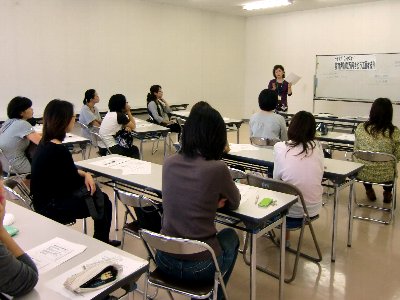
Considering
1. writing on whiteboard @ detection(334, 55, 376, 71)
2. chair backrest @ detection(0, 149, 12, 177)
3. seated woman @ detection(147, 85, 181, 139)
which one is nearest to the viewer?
chair backrest @ detection(0, 149, 12, 177)

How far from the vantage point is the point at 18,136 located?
362 cm

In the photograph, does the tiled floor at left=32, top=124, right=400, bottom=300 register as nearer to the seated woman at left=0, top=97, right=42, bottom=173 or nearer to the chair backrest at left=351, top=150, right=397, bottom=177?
the chair backrest at left=351, top=150, right=397, bottom=177

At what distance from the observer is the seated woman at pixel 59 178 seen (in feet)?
8.17

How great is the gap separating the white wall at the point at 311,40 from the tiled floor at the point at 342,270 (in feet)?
17.3

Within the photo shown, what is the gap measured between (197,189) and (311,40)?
811 centimetres

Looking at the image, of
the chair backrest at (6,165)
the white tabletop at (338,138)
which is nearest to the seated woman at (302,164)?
the white tabletop at (338,138)

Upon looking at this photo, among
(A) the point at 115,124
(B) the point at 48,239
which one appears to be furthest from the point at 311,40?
(B) the point at 48,239

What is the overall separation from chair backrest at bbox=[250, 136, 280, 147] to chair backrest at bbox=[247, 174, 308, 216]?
119cm

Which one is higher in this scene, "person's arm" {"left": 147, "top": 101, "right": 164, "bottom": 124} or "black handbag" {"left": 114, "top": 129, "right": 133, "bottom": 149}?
"person's arm" {"left": 147, "top": 101, "right": 164, "bottom": 124}

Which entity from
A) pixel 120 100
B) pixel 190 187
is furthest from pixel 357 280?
pixel 120 100

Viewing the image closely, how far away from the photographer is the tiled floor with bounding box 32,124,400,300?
251cm

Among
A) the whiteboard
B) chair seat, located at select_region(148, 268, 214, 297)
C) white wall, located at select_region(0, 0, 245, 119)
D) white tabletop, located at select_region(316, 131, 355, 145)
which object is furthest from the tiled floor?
the whiteboard

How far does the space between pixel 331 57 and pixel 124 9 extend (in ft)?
15.1

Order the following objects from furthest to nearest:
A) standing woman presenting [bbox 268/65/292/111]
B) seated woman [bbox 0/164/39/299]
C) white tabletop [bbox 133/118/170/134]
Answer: standing woman presenting [bbox 268/65/292/111]
white tabletop [bbox 133/118/170/134]
seated woman [bbox 0/164/39/299]
